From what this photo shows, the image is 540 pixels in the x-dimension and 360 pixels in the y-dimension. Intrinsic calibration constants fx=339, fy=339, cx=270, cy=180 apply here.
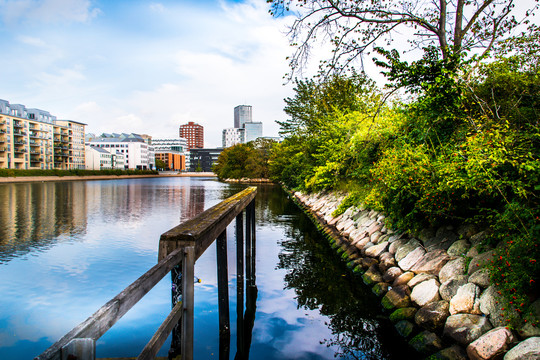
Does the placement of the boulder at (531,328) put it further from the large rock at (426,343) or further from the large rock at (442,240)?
the large rock at (442,240)

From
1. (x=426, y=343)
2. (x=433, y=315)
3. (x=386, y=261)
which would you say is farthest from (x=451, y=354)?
(x=386, y=261)

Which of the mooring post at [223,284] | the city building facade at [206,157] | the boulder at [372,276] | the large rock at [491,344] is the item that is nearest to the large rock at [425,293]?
the large rock at [491,344]

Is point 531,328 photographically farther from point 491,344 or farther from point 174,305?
point 174,305

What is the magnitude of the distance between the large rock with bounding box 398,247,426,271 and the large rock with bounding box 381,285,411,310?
0.53m

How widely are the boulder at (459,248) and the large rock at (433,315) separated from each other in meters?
1.10

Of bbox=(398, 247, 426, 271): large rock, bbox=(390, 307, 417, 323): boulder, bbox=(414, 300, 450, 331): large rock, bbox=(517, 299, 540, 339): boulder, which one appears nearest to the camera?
bbox=(517, 299, 540, 339): boulder

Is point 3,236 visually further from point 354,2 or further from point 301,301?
point 354,2

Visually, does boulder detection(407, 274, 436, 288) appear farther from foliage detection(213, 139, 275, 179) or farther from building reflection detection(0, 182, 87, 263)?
foliage detection(213, 139, 275, 179)

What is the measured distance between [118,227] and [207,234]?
15169mm

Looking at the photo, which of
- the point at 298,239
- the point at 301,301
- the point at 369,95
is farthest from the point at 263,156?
the point at 301,301

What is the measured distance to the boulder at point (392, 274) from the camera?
6.92 m

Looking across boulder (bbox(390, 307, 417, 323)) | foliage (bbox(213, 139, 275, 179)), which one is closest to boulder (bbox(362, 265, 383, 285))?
boulder (bbox(390, 307, 417, 323))

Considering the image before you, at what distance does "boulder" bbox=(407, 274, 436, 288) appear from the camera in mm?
5879

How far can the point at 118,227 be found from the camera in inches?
665
